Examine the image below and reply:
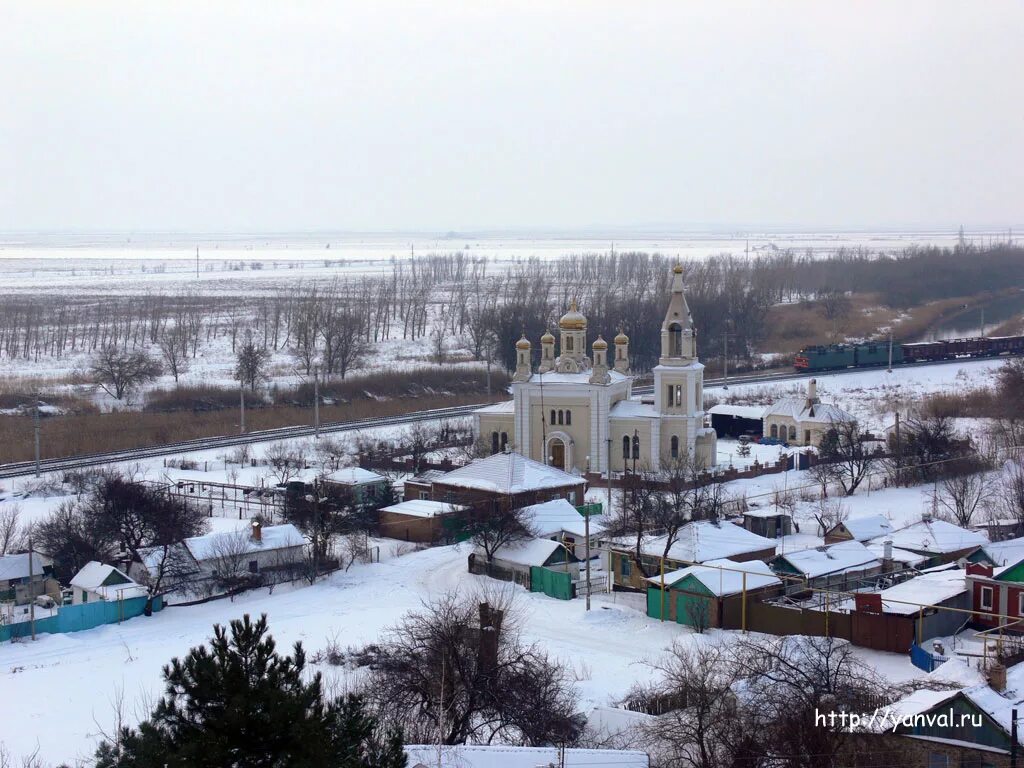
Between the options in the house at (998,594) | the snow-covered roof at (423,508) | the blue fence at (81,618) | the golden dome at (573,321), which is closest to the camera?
the house at (998,594)

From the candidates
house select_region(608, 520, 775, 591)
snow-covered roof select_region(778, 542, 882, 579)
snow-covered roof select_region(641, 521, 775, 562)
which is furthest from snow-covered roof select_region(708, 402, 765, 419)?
snow-covered roof select_region(778, 542, 882, 579)

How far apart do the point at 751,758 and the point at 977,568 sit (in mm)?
8390

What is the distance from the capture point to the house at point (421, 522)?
80.5 ft

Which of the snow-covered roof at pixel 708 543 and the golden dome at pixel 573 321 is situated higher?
the golden dome at pixel 573 321

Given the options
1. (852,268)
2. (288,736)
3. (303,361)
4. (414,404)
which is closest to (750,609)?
(288,736)

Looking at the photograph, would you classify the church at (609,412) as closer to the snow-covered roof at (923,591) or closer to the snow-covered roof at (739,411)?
the snow-covered roof at (739,411)

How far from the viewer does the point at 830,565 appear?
20109 millimetres

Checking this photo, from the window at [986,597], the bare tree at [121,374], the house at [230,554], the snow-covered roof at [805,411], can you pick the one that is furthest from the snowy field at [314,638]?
the bare tree at [121,374]

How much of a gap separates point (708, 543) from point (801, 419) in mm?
14430

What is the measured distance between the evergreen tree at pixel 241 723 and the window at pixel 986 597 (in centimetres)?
1126

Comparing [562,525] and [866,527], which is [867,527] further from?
[562,525]

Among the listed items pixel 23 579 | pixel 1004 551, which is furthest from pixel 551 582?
pixel 23 579

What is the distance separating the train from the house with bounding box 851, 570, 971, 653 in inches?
1262

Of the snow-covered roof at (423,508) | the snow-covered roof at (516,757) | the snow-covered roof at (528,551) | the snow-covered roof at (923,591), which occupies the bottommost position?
the snow-covered roof at (423,508)
